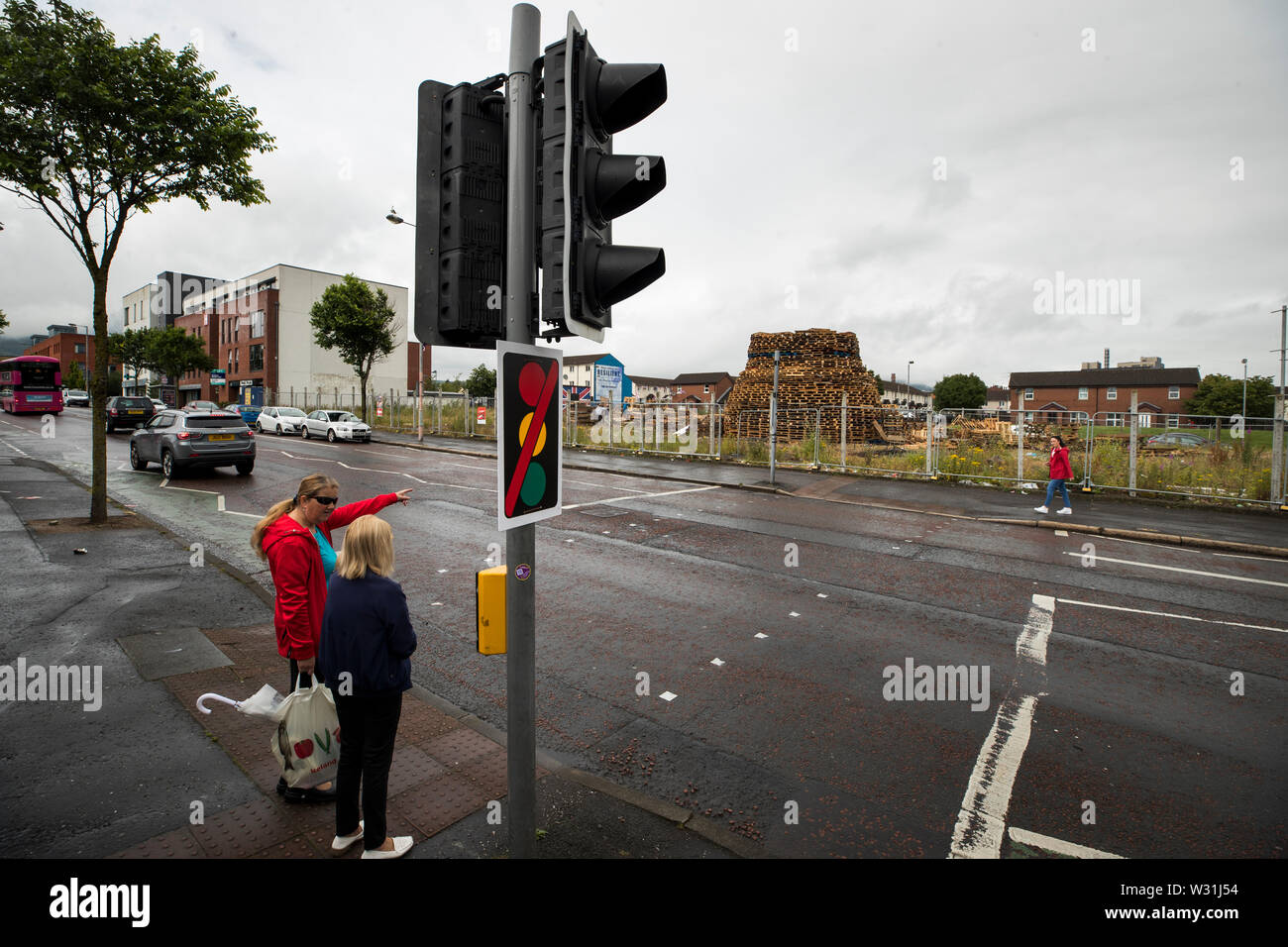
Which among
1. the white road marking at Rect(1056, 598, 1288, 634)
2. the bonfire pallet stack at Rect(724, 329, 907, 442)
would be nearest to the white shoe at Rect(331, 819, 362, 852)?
the white road marking at Rect(1056, 598, 1288, 634)

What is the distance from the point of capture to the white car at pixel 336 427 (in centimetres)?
2952

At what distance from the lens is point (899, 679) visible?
5246mm

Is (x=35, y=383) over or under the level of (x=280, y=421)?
over

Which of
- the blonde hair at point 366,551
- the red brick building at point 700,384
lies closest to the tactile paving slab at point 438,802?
the blonde hair at point 366,551

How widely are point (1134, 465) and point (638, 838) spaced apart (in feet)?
58.2

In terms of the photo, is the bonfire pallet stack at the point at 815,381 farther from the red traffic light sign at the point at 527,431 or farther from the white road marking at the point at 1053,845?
the red traffic light sign at the point at 527,431

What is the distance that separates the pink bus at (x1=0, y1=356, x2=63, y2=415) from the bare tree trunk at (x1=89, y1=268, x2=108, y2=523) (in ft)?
130

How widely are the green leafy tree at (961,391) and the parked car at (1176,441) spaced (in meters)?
88.9

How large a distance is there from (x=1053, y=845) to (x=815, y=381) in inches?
1186

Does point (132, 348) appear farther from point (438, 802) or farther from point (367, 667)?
point (367, 667)

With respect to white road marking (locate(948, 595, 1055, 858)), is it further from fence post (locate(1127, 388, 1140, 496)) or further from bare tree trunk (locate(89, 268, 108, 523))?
fence post (locate(1127, 388, 1140, 496))

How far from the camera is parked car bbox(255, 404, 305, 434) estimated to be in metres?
32.2

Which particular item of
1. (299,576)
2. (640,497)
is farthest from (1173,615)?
(640,497)
